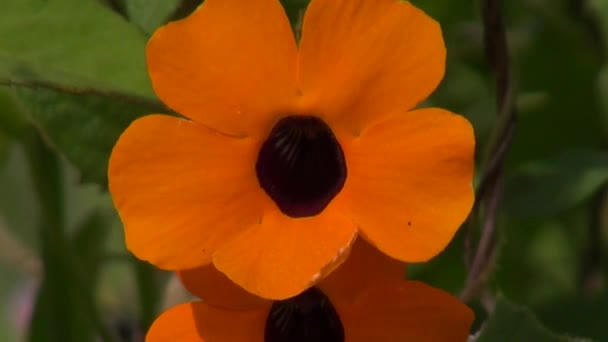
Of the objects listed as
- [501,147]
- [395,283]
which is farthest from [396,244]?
[501,147]

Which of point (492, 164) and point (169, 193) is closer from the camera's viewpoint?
point (169, 193)

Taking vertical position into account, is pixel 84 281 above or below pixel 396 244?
below

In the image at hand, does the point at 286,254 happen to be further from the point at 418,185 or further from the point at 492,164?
the point at 492,164

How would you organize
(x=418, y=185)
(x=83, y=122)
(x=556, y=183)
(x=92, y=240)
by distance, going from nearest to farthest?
(x=418, y=185)
(x=83, y=122)
(x=556, y=183)
(x=92, y=240)

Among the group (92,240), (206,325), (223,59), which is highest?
(223,59)

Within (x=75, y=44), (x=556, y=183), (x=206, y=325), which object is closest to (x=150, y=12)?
(x=75, y=44)

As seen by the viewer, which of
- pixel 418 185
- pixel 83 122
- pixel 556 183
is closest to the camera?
pixel 418 185

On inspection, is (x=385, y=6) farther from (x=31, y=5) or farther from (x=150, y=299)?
(x=150, y=299)
